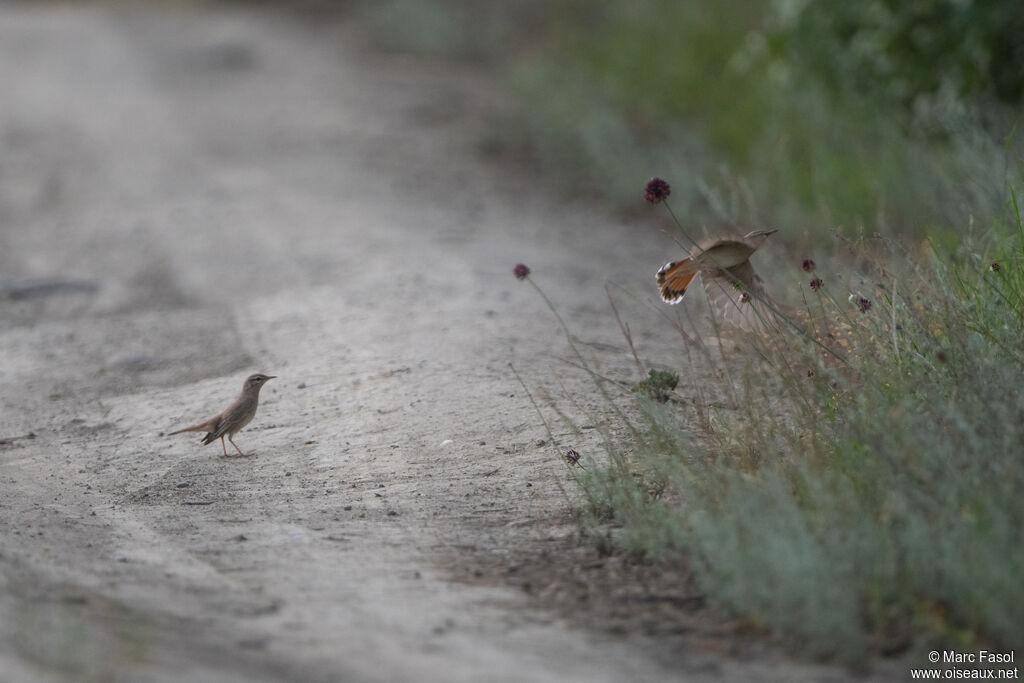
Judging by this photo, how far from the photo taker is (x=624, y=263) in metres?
7.45

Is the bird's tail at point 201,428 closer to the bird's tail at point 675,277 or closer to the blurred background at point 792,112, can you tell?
the bird's tail at point 675,277

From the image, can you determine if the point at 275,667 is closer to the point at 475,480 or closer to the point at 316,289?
the point at 475,480

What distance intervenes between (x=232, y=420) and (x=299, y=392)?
2.11 ft

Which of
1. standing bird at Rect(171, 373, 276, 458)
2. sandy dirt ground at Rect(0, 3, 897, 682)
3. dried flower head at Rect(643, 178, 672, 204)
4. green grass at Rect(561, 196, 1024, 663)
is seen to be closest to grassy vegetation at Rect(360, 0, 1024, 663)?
green grass at Rect(561, 196, 1024, 663)

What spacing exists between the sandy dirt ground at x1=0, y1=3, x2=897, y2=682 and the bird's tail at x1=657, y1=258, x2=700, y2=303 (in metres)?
0.66

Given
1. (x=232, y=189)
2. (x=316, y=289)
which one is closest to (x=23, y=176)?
(x=232, y=189)

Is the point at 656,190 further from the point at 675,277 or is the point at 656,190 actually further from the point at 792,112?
the point at 792,112

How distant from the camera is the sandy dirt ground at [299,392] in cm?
304

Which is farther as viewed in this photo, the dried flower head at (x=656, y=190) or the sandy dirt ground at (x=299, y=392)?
the dried flower head at (x=656, y=190)

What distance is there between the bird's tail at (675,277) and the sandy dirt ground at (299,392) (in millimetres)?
663

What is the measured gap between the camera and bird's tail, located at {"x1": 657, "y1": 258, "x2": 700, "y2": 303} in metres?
4.06

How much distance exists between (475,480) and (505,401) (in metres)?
0.69

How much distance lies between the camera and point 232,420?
466 cm

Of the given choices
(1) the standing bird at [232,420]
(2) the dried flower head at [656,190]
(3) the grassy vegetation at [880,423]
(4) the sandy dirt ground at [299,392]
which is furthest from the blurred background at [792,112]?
(1) the standing bird at [232,420]
